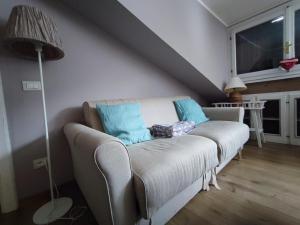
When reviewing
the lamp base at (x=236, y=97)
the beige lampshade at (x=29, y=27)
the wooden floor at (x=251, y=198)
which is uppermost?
the beige lampshade at (x=29, y=27)

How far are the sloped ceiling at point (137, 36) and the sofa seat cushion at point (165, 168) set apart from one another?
1.18 m

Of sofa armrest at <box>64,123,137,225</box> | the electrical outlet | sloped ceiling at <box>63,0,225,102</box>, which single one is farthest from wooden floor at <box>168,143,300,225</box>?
sloped ceiling at <box>63,0,225,102</box>

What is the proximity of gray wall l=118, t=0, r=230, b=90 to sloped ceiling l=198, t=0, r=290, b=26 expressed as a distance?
0.09 meters

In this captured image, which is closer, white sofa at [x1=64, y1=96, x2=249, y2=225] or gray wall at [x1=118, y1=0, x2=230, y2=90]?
white sofa at [x1=64, y1=96, x2=249, y2=225]

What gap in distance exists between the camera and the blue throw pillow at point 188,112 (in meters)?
2.03

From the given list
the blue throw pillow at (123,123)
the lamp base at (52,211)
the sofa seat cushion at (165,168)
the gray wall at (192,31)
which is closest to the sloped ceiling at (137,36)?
the gray wall at (192,31)

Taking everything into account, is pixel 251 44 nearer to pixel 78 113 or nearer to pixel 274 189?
pixel 274 189

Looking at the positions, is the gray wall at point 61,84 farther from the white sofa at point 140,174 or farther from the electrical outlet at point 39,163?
the white sofa at point 140,174

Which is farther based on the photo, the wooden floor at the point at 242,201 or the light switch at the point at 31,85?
the light switch at the point at 31,85

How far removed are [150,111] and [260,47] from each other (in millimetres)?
2263

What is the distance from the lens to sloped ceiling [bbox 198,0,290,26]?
87.4 inches

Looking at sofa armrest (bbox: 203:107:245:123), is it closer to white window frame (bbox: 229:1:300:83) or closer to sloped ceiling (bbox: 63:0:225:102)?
sloped ceiling (bbox: 63:0:225:102)

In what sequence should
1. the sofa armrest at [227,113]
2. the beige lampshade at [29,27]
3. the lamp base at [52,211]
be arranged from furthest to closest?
1. the sofa armrest at [227,113]
2. the lamp base at [52,211]
3. the beige lampshade at [29,27]

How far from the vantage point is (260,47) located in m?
2.56
